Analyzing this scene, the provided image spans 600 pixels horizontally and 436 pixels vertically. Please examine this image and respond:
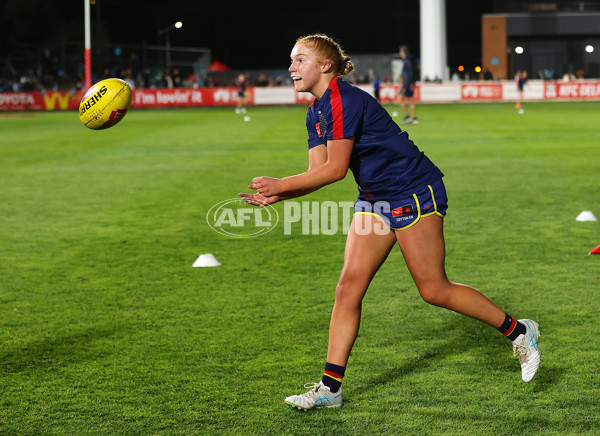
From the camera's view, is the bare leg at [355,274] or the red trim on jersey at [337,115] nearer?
the red trim on jersey at [337,115]

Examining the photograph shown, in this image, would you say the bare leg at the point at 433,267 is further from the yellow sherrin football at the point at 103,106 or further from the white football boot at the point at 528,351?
the yellow sherrin football at the point at 103,106

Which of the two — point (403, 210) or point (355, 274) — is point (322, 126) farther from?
point (355, 274)

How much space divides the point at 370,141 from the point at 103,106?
2.70 m

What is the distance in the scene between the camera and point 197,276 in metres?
7.48

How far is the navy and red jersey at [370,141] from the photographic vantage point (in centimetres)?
414

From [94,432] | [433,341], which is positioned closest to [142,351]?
[94,432]

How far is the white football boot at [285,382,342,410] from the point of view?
171 inches

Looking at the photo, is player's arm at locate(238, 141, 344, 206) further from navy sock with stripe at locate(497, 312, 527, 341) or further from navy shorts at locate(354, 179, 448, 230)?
navy sock with stripe at locate(497, 312, 527, 341)

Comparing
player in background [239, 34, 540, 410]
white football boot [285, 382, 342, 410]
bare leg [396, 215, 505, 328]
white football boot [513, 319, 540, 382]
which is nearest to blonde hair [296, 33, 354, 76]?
player in background [239, 34, 540, 410]

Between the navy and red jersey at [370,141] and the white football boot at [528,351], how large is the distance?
3.35 ft

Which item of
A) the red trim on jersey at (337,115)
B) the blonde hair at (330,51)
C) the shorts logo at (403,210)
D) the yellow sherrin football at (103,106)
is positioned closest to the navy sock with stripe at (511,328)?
the shorts logo at (403,210)

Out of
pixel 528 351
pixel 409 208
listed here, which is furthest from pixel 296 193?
pixel 528 351

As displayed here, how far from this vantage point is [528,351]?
467cm

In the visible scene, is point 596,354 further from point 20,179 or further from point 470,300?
point 20,179
